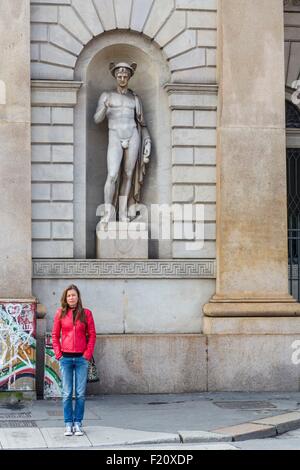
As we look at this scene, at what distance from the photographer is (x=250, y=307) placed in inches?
731

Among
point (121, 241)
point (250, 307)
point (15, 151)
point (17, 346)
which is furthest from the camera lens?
point (121, 241)

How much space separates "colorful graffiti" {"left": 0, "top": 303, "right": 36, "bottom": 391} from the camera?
16.9 meters

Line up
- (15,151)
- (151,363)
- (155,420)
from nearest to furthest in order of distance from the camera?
(155,420)
(15,151)
(151,363)

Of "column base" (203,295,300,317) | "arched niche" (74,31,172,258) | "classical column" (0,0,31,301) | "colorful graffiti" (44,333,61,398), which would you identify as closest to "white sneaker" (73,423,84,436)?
"colorful graffiti" (44,333,61,398)

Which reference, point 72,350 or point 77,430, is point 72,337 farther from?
point 77,430

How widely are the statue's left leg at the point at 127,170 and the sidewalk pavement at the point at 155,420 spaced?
3.77 meters

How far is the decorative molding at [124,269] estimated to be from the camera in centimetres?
1830

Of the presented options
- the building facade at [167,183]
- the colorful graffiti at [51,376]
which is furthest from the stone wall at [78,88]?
the colorful graffiti at [51,376]

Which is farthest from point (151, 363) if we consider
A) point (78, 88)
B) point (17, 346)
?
point (78, 88)

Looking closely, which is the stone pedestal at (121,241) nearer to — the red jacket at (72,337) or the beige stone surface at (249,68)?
the beige stone surface at (249,68)

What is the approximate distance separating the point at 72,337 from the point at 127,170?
5979mm

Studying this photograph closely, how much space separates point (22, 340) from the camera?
17.0 m
